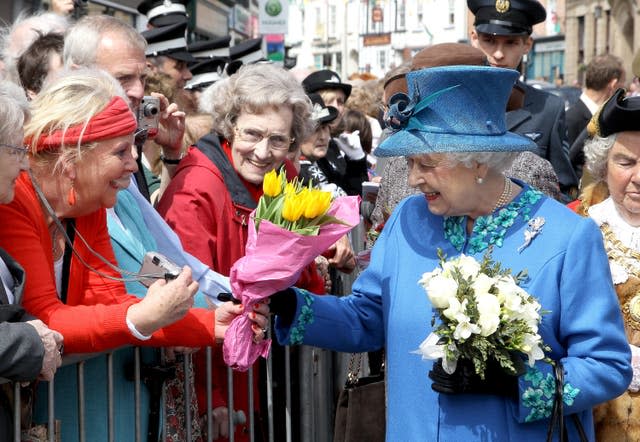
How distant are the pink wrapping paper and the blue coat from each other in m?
0.16

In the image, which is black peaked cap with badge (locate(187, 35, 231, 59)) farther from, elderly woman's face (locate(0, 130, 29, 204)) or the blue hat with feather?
elderly woman's face (locate(0, 130, 29, 204))

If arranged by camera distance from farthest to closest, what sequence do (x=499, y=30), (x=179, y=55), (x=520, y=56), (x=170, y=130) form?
(x=179, y=55) < (x=520, y=56) < (x=499, y=30) < (x=170, y=130)

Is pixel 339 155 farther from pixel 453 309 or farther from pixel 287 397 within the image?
pixel 453 309

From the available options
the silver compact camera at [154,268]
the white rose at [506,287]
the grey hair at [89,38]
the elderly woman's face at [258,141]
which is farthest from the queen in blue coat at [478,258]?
the grey hair at [89,38]

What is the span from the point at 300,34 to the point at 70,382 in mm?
87776

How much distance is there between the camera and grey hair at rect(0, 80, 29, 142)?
2971 millimetres

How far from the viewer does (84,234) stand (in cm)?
342

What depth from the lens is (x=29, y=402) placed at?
3.05 m

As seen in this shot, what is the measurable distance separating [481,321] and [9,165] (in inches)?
56.8

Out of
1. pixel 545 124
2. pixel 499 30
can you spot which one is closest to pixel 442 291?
pixel 545 124

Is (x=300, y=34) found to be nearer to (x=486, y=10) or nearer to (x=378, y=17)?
(x=378, y=17)

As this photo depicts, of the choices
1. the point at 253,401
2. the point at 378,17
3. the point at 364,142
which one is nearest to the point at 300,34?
the point at 378,17

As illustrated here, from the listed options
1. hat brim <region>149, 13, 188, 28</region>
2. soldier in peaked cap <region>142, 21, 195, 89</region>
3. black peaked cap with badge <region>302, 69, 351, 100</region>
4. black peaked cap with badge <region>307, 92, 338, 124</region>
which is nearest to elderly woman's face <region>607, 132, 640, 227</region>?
black peaked cap with badge <region>307, 92, 338, 124</region>

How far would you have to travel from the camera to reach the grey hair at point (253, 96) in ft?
14.7
